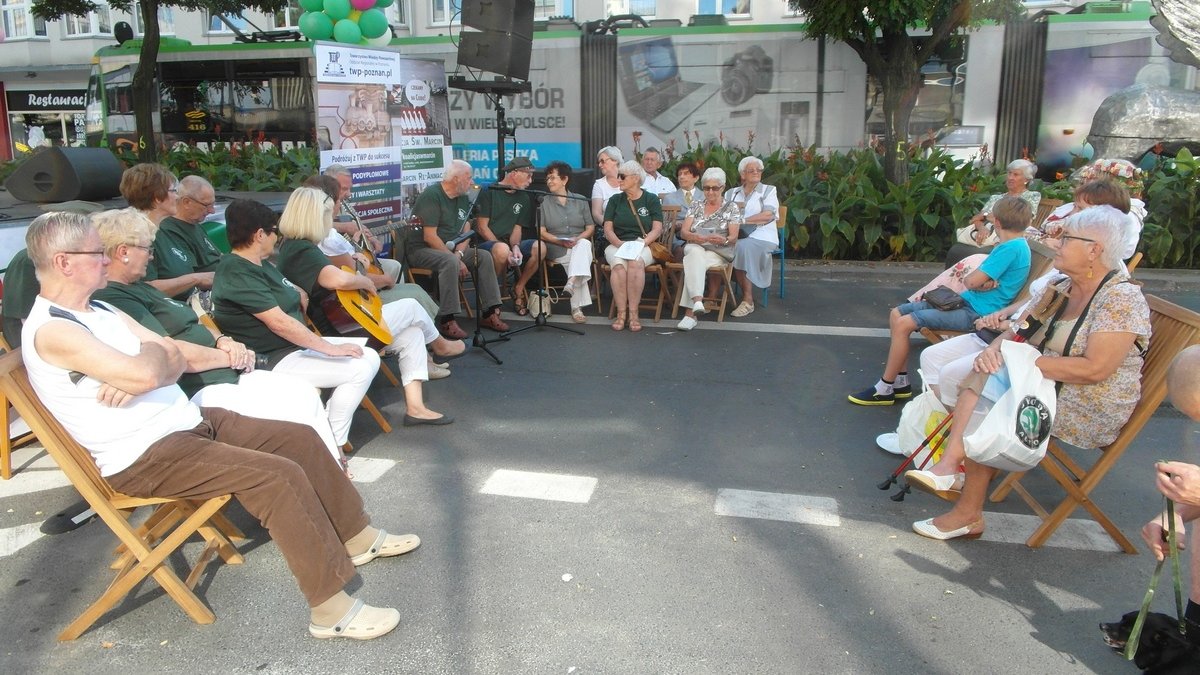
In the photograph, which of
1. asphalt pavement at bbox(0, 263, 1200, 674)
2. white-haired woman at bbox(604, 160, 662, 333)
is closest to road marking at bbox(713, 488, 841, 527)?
asphalt pavement at bbox(0, 263, 1200, 674)

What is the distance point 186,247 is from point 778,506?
3559mm

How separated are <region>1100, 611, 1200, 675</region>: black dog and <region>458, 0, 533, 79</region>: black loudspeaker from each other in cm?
797

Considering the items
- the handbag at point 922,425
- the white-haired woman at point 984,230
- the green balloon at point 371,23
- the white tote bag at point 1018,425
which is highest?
the green balloon at point 371,23

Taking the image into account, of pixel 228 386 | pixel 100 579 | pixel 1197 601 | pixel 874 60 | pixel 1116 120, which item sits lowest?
pixel 100 579

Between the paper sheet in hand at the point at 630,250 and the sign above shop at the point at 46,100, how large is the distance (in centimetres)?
2635

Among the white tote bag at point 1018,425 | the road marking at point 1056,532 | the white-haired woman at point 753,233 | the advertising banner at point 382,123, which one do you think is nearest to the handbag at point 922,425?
the road marking at point 1056,532

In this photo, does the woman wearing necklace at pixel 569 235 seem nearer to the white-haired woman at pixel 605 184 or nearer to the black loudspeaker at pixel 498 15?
the white-haired woman at pixel 605 184

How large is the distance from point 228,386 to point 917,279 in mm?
7358

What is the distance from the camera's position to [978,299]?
16.7ft

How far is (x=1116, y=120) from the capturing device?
11281 mm

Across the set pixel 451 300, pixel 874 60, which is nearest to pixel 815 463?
pixel 451 300

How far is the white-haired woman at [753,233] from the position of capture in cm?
759

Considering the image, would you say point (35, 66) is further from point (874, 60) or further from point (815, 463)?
point (815, 463)

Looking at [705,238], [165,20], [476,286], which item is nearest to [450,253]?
[476,286]
